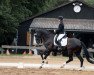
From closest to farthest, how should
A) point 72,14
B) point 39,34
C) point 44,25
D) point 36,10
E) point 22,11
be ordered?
point 39,34
point 44,25
point 72,14
point 22,11
point 36,10

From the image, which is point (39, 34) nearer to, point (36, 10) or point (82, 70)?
point (82, 70)

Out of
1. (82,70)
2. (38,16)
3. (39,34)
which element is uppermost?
(38,16)

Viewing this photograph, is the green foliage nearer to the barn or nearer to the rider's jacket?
the barn

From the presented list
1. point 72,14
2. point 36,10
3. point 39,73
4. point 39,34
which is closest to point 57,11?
point 72,14

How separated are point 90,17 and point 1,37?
413 inches

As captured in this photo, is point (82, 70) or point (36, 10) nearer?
point (82, 70)

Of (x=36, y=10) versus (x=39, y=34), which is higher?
(x=36, y=10)

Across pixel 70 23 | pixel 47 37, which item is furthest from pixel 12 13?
pixel 47 37

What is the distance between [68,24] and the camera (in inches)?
1639

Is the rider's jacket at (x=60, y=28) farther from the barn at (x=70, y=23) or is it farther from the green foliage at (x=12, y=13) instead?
the green foliage at (x=12, y=13)

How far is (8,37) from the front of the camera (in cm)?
4781

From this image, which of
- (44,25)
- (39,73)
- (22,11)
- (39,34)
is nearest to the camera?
(39,73)

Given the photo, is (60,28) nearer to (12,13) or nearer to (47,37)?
(47,37)

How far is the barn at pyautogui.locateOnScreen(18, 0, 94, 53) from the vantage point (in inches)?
1610
